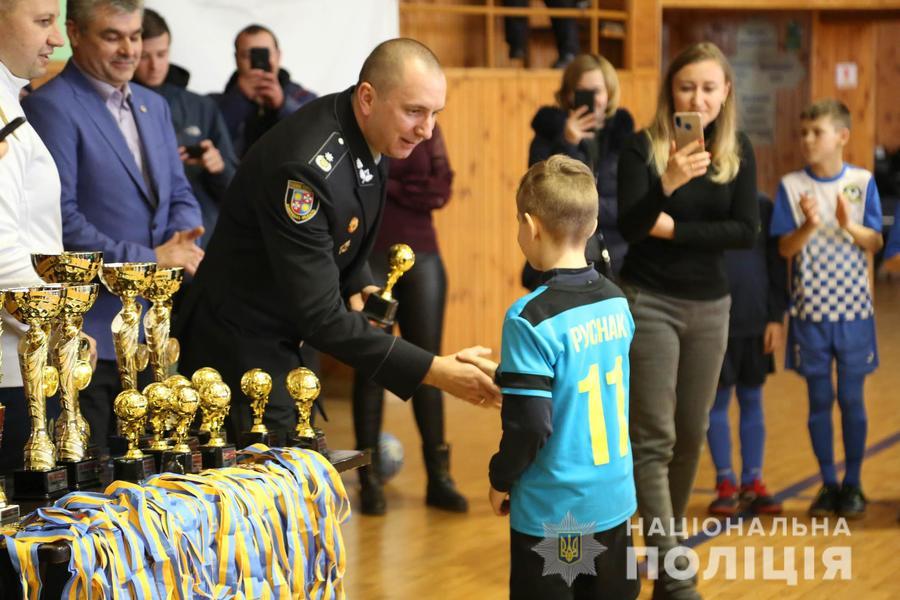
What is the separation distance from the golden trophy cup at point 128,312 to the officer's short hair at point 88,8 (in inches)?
47.6

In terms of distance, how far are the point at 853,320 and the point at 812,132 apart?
2.39 ft

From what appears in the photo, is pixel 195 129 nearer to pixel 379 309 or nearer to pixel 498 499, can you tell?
pixel 379 309

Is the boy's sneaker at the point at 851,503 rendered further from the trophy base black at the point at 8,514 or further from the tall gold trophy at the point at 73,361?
the trophy base black at the point at 8,514

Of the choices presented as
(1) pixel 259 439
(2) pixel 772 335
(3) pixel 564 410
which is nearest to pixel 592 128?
(2) pixel 772 335

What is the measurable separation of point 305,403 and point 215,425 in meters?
0.21

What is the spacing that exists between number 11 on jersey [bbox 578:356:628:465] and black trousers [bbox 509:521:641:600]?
6.9 inches

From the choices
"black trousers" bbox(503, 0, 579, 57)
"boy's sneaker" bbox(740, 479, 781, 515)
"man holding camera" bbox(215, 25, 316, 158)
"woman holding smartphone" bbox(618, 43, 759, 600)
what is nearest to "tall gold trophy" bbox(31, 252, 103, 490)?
"woman holding smartphone" bbox(618, 43, 759, 600)

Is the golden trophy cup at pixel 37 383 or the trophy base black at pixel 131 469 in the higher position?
the golden trophy cup at pixel 37 383

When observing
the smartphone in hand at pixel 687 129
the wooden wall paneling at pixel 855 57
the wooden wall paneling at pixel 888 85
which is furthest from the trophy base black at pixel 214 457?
the wooden wall paneling at pixel 888 85

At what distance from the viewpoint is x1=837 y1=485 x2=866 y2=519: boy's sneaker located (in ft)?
14.4

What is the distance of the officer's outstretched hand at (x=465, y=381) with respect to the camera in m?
2.58

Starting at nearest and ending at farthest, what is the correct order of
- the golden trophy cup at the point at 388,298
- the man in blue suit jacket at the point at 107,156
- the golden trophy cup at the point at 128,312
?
the golden trophy cup at the point at 128,312, the golden trophy cup at the point at 388,298, the man in blue suit jacket at the point at 107,156

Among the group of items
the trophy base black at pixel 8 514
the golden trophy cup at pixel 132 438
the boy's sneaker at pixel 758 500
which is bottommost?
the boy's sneaker at pixel 758 500

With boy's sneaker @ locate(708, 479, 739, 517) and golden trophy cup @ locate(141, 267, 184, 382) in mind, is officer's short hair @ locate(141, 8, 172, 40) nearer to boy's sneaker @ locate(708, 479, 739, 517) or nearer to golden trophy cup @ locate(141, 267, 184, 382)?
golden trophy cup @ locate(141, 267, 184, 382)
